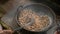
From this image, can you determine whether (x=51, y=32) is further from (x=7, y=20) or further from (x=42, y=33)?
(x=7, y=20)

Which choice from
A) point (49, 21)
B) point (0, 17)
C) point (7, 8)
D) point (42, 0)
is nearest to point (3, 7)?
point (7, 8)

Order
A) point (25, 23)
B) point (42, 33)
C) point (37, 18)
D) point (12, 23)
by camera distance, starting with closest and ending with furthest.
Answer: point (42, 33) < point (25, 23) < point (37, 18) < point (12, 23)

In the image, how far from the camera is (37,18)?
1.55 m

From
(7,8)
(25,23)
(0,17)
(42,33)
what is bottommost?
(42,33)

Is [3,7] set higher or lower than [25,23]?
higher

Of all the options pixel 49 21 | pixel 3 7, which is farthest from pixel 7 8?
pixel 49 21

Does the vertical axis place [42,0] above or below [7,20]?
above

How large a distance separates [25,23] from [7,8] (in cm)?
55

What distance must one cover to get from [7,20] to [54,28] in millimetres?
506

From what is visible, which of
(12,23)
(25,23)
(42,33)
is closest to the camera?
(42,33)

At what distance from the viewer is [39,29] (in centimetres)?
136

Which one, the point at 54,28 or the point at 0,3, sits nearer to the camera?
the point at 54,28

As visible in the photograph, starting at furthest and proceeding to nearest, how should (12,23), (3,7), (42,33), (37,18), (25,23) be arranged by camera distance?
(3,7)
(12,23)
(37,18)
(25,23)
(42,33)

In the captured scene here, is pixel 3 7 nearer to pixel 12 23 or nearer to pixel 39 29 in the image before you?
pixel 12 23
